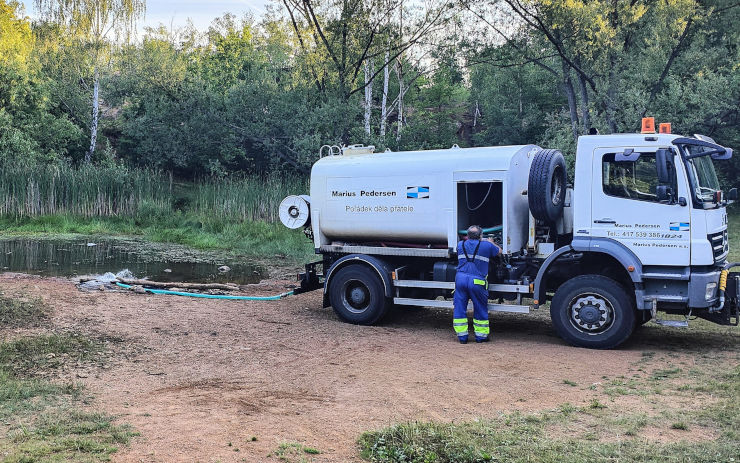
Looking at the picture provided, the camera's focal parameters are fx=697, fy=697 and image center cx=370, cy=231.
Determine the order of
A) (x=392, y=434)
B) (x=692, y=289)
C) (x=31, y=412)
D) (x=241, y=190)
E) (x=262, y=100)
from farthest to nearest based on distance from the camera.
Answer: (x=262, y=100)
(x=241, y=190)
(x=692, y=289)
(x=31, y=412)
(x=392, y=434)

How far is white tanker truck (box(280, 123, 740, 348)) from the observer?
8.98m

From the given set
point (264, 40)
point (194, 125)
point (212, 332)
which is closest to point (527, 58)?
point (194, 125)

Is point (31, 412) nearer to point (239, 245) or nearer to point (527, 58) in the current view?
point (239, 245)

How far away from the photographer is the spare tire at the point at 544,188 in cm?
963

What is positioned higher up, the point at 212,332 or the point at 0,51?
the point at 0,51

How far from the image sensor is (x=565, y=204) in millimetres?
10336

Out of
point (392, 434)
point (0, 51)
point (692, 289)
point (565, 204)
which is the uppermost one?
point (0, 51)

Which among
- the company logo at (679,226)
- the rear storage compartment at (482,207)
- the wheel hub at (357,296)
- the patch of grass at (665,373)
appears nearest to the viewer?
the patch of grass at (665,373)

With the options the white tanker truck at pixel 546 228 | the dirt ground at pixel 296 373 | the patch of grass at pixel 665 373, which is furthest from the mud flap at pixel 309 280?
the patch of grass at pixel 665 373

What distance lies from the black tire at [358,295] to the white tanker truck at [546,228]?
0.06ft

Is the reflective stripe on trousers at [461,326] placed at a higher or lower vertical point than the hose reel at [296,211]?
lower

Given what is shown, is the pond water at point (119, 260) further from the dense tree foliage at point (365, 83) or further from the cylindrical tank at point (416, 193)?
the dense tree foliage at point (365, 83)

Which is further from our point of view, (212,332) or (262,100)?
(262,100)

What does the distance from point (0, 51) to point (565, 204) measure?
30186 millimetres
